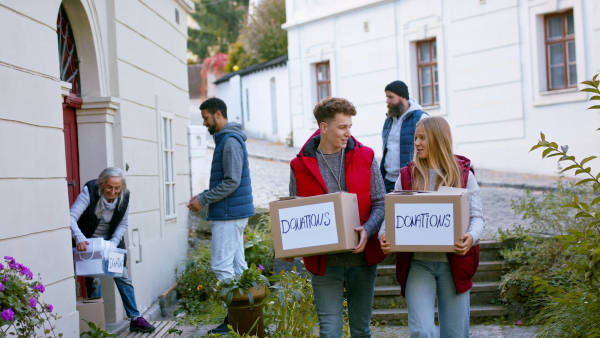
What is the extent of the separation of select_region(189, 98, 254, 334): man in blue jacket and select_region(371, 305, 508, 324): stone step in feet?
5.63

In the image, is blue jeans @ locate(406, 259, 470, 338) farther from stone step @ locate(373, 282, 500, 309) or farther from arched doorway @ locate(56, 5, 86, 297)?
arched doorway @ locate(56, 5, 86, 297)

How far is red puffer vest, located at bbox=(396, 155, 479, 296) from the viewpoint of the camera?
429 centimetres

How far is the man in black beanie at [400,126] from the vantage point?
6.97 meters

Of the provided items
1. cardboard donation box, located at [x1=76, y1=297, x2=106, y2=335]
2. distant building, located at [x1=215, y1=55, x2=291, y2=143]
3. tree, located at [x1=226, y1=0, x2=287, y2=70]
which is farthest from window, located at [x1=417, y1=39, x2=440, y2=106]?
cardboard donation box, located at [x1=76, y1=297, x2=106, y2=335]

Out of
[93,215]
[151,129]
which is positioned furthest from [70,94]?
[151,129]

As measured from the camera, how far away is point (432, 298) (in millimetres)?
4348

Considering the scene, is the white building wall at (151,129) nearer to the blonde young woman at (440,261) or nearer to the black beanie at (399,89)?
the black beanie at (399,89)

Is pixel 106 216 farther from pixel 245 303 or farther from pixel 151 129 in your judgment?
pixel 151 129

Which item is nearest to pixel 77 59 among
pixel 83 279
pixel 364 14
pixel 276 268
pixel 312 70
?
pixel 83 279

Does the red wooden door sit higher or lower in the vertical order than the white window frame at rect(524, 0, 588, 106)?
lower

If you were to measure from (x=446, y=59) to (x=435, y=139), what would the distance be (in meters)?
13.6

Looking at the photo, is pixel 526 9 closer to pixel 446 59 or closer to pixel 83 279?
pixel 446 59

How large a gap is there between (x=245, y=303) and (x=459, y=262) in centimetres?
237

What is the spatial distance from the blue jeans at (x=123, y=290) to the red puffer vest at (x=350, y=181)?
281 cm
